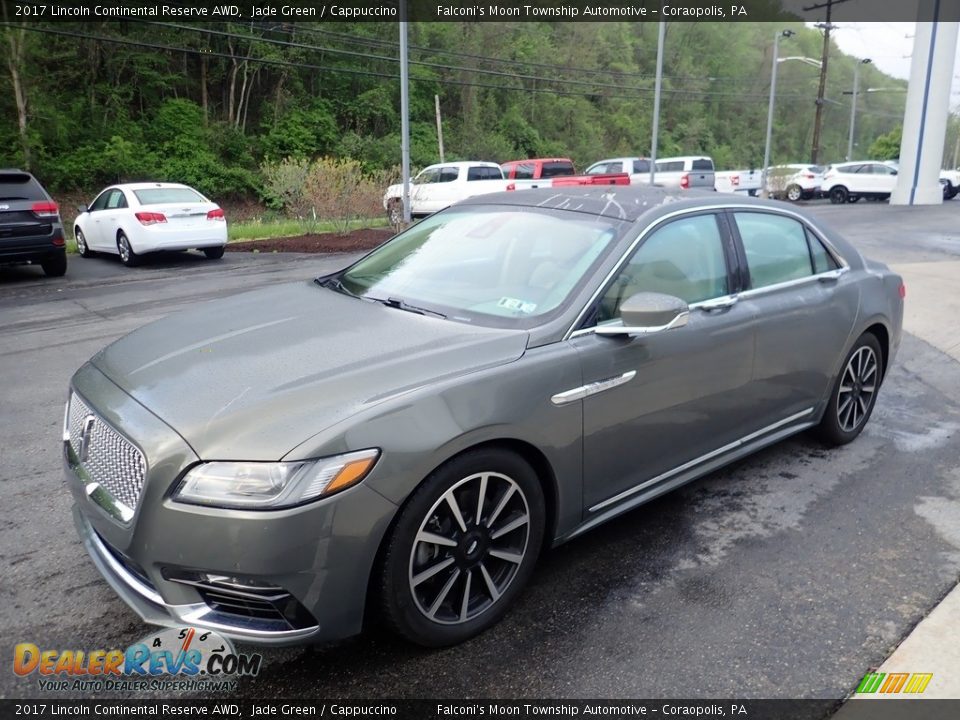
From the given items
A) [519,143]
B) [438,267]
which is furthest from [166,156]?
[438,267]

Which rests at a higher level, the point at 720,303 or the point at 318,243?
the point at 720,303

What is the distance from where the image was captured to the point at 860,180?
1372 inches

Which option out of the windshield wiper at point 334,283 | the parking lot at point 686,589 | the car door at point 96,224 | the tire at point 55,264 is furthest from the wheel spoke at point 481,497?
the car door at point 96,224

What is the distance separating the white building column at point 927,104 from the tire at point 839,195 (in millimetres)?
2501

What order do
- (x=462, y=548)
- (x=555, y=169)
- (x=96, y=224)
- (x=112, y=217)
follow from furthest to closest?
(x=555, y=169) < (x=96, y=224) < (x=112, y=217) < (x=462, y=548)

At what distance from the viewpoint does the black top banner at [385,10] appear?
32062 mm

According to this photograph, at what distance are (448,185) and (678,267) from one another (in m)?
20.3

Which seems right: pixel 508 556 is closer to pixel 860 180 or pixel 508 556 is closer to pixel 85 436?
pixel 85 436

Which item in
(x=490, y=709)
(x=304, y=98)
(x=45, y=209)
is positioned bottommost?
(x=490, y=709)

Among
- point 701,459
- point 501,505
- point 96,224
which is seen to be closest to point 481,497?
point 501,505

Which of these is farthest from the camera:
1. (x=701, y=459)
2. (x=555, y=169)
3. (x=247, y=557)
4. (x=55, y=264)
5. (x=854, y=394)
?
(x=555, y=169)

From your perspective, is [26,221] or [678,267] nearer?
[678,267]

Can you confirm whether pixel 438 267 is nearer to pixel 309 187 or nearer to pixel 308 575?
pixel 308 575

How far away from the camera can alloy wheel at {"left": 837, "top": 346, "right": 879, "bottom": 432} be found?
4637 millimetres
